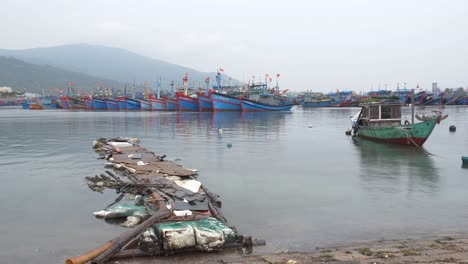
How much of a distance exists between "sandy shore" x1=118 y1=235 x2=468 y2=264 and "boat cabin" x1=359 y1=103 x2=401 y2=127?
19.6 m

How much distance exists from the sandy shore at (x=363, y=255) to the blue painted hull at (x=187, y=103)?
235 feet

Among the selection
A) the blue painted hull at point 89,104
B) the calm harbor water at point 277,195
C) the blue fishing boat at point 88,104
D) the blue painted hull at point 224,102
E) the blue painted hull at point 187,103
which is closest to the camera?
the calm harbor water at point 277,195

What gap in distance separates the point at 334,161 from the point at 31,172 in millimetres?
12261

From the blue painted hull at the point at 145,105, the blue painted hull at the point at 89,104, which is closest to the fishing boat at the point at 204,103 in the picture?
the blue painted hull at the point at 145,105

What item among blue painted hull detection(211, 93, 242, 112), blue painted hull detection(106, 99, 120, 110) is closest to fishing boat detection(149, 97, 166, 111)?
blue painted hull detection(106, 99, 120, 110)

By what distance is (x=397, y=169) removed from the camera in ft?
51.2

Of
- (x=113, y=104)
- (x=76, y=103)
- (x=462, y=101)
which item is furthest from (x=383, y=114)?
(x=462, y=101)

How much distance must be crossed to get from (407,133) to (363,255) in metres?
17.8

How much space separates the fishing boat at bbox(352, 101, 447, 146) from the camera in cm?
2205

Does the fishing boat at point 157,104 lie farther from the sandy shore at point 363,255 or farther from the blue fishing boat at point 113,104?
the sandy shore at point 363,255

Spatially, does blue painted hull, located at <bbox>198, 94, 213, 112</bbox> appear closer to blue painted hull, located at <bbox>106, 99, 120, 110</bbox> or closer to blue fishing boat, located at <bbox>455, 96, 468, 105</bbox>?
blue painted hull, located at <bbox>106, 99, 120, 110</bbox>

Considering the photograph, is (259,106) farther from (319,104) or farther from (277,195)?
(277,195)

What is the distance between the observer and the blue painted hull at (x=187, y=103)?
7788 centimetres

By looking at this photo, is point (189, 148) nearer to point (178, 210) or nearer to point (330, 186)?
point (330, 186)
